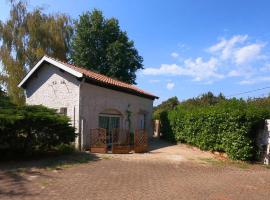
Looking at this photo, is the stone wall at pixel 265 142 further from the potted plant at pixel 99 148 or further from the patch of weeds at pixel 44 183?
the patch of weeds at pixel 44 183

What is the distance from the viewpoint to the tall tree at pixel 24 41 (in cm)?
2695

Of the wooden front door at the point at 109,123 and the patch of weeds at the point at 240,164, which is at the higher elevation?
the wooden front door at the point at 109,123

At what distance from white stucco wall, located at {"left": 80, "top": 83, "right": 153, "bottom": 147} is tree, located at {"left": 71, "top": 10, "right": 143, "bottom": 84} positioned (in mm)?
9716

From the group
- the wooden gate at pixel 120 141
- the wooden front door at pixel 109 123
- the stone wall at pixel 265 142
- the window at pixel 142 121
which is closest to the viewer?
the stone wall at pixel 265 142

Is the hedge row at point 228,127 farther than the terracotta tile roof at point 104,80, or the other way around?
the terracotta tile roof at point 104,80

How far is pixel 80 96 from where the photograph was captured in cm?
1648

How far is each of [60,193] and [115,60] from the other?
2453 centimetres

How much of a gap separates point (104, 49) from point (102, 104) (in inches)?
627

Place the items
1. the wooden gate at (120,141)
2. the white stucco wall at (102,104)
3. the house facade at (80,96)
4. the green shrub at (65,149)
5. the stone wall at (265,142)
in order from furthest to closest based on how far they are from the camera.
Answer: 1. the white stucco wall at (102,104)
2. the house facade at (80,96)
3. the wooden gate at (120,141)
4. the green shrub at (65,149)
5. the stone wall at (265,142)

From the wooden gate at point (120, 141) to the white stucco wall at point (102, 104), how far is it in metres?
1.33

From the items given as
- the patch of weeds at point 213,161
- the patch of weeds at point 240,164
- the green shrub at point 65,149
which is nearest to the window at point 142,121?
the green shrub at point 65,149

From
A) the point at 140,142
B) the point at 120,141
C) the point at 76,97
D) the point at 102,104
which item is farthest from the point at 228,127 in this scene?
the point at 76,97

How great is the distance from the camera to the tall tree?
27.0 meters

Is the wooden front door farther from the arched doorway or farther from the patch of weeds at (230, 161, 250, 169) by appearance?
the patch of weeds at (230, 161, 250, 169)
